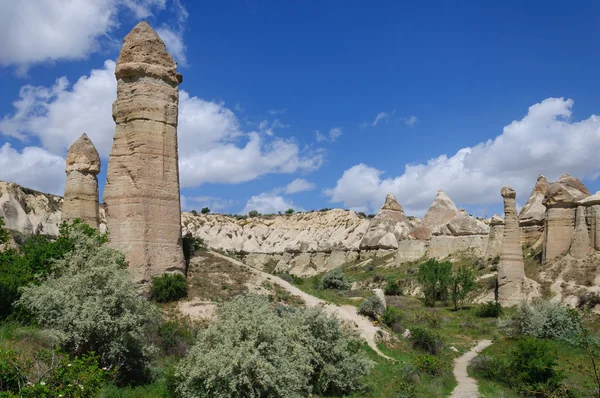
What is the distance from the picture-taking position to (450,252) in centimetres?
3972

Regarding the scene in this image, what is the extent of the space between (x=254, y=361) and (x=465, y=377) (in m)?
8.08

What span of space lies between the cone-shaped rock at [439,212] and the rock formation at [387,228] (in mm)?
2170

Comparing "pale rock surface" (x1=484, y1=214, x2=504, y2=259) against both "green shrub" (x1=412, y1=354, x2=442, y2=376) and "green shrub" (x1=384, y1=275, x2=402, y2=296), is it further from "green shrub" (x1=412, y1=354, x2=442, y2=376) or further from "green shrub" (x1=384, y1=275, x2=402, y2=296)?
"green shrub" (x1=412, y1=354, x2=442, y2=376)

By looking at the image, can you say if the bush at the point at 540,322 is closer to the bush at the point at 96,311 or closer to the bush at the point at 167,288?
the bush at the point at 167,288

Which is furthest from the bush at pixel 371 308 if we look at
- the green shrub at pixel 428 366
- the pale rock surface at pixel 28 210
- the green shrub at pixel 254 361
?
the pale rock surface at pixel 28 210

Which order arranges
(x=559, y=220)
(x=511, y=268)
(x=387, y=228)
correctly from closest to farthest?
(x=511, y=268) < (x=559, y=220) < (x=387, y=228)

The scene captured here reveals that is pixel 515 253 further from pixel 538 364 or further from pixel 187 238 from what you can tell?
pixel 187 238

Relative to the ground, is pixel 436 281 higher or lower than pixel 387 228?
lower

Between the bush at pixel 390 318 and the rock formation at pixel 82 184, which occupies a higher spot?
the rock formation at pixel 82 184

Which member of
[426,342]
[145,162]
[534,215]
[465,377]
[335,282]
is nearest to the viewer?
[465,377]

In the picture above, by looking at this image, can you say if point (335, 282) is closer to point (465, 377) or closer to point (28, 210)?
point (465, 377)

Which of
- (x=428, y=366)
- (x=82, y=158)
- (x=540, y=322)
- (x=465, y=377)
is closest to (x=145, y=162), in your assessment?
(x=82, y=158)

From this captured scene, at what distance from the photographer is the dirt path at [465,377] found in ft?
43.1

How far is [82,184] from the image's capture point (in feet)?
70.6
